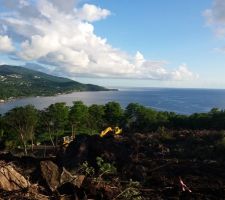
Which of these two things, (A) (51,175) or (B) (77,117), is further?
(B) (77,117)

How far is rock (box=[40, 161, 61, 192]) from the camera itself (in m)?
10.1

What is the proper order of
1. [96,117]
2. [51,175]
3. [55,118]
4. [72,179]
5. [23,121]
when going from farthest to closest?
[96,117], [55,118], [23,121], [51,175], [72,179]

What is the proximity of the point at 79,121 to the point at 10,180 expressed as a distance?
53947 mm

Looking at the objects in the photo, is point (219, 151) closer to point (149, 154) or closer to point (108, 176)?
point (149, 154)

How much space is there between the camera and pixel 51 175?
1042 centimetres

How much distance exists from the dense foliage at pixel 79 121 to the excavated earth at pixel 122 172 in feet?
55.0

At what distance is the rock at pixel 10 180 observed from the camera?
901 centimetres

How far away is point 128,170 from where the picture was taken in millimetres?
15375

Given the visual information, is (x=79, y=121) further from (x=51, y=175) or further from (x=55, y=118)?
(x=51, y=175)

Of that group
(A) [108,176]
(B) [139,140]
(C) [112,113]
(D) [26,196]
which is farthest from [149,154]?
(C) [112,113]

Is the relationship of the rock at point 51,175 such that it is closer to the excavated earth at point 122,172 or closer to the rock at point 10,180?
the excavated earth at point 122,172

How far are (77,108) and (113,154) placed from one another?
46.7 m

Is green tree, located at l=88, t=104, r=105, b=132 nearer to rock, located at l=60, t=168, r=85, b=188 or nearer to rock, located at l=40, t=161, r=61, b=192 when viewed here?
rock, located at l=40, t=161, r=61, b=192

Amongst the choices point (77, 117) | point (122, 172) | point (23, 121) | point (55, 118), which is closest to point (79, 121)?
point (77, 117)
